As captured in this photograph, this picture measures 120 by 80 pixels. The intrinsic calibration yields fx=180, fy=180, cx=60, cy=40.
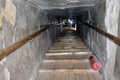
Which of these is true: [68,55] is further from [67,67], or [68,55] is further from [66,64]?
[67,67]

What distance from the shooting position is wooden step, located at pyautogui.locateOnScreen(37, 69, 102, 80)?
104 inches

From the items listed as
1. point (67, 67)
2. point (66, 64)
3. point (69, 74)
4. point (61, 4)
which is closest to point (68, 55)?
point (66, 64)

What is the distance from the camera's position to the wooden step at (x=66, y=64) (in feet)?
9.96

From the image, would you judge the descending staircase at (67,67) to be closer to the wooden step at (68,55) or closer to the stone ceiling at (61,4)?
the wooden step at (68,55)

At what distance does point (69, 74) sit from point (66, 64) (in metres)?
0.44

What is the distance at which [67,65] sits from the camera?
3.11 metres

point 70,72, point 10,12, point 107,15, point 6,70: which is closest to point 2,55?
point 6,70

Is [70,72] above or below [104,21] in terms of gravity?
below

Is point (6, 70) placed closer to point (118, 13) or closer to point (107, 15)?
point (118, 13)

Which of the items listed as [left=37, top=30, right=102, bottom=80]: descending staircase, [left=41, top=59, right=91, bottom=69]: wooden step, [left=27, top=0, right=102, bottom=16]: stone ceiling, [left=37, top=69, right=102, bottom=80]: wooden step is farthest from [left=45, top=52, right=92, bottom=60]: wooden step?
[left=27, top=0, right=102, bottom=16]: stone ceiling

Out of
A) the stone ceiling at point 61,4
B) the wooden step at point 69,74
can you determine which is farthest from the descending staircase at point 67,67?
the stone ceiling at point 61,4

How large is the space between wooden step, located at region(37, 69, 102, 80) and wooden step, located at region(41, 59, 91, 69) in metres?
0.18

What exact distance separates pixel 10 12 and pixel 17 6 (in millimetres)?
250

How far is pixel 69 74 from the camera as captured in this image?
273 cm
